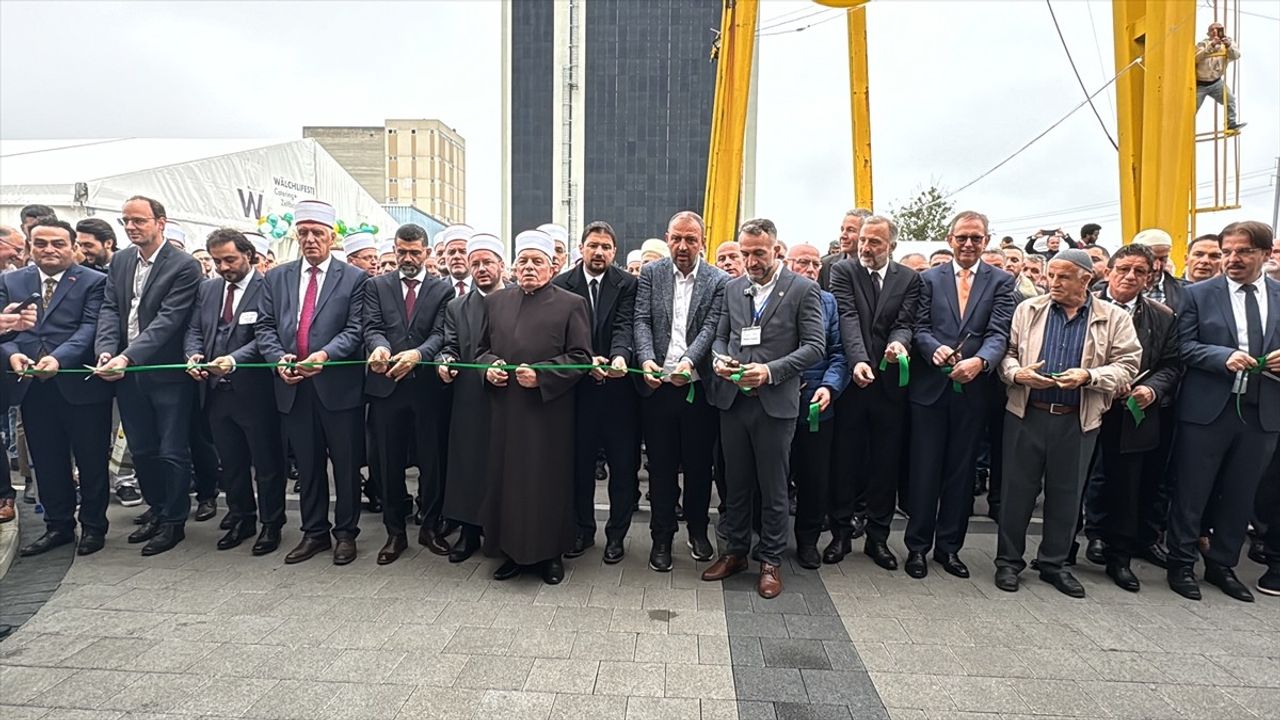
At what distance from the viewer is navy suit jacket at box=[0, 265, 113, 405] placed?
178 inches

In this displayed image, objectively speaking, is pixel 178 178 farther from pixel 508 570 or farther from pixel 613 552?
pixel 613 552

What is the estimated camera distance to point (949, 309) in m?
4.25

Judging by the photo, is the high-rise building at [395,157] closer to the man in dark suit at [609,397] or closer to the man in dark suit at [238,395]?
the man in dark suit at [238,395]

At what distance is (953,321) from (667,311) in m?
1.87

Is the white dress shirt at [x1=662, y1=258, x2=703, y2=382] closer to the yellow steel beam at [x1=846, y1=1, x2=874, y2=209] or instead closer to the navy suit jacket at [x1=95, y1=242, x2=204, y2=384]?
the navy suit jacket at [x1=95, y1=242, x2=204, y2=384]

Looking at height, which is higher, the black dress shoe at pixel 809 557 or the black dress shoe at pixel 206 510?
the black dress shoe at pixel 206 510

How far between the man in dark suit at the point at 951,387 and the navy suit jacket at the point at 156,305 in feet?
16.8

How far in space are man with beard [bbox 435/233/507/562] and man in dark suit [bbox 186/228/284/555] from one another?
127 cm

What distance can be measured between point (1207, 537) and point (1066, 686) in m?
2.98

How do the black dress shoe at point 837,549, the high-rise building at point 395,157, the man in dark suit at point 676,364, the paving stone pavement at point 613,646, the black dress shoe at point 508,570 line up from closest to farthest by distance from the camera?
the paving stone pavement at point 613,646, the black dress shoe at point 508,570, the man in dark suit at point 676,364, the black dress shoe at point 837,549, the high-rise building at point 395,157

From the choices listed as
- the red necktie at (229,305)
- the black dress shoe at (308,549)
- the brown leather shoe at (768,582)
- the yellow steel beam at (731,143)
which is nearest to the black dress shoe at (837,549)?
the brown leather shoe at (768,582)

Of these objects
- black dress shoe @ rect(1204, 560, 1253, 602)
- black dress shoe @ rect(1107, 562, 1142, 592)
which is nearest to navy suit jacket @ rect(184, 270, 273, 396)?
black dress shoe @ rect(1107, 562, 1142, 592)

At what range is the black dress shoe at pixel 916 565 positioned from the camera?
4.27 meters

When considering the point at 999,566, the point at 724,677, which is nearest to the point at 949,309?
the point at 999,566
